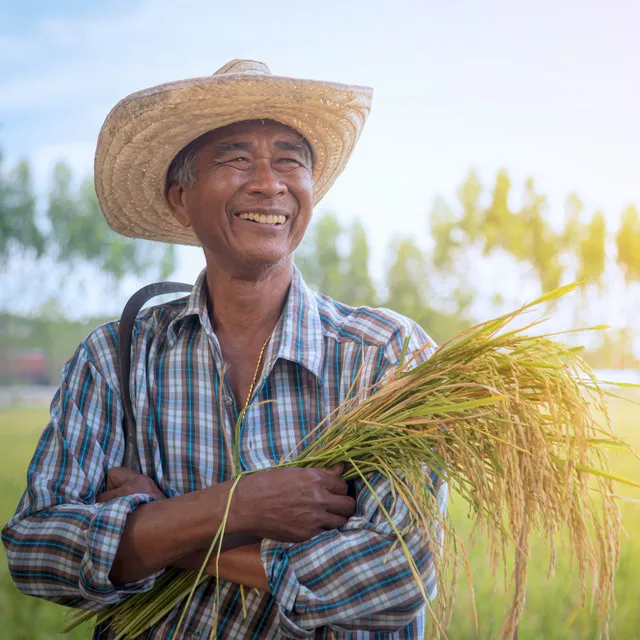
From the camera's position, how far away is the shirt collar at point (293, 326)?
1.88 meters

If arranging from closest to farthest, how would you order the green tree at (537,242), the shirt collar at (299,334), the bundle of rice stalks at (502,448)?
the bundle of rice stalks at (502,448) → the shirt collar at (299,334) → the green tree at (537,242)

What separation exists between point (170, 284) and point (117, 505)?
0.72 m

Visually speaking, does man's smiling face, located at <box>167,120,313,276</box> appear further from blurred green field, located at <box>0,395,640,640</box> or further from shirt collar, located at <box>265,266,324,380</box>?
blurred green field, located at <box>0,395,640,640</box>

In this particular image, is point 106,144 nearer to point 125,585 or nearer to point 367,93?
point 367,93

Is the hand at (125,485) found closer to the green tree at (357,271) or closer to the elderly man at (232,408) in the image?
the elderly man at (232,408)

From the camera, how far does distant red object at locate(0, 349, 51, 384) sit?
10.1 metres

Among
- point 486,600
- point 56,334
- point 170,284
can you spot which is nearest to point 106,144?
point 170,284

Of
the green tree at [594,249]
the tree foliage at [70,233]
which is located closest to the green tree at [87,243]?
the tree foliage at [70,233]

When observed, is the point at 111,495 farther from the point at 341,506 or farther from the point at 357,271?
the point at 357,271

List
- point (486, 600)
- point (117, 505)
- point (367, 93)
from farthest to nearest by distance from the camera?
point (486, 600) → point (367, 93) → point (117, 505)

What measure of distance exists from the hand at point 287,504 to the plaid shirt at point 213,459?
39mm

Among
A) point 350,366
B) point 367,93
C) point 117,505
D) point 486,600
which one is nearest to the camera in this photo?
point 117,505

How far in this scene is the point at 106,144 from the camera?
7.07 ft

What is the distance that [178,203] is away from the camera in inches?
88.3
